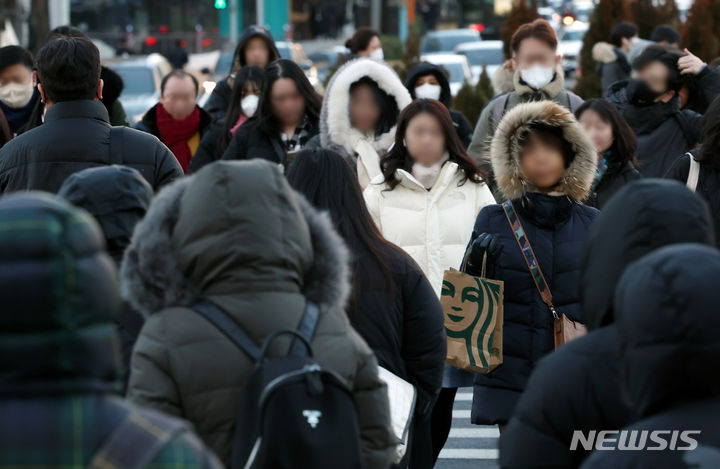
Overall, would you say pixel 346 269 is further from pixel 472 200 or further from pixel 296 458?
pixel 472 200

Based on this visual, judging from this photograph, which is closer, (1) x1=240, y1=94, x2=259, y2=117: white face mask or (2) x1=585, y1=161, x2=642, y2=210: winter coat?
(2) x1=585, y1=161, x2=642, y2=210: winter coat

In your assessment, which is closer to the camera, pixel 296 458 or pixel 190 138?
pixel 296 458

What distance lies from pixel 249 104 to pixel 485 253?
369cm

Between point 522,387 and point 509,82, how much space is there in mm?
4988

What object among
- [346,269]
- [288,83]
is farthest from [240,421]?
[288,83]

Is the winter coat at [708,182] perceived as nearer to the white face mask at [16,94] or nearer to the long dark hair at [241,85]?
the long dark hair at [241,85]

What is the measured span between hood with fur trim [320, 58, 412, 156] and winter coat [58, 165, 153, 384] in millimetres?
3437

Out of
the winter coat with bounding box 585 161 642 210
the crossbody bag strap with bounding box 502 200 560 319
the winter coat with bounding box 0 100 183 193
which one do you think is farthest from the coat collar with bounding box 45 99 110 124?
the winter coat with bounding box 585 161 642 210

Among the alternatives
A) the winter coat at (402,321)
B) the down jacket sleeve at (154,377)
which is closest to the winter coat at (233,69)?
the winter coat at (402,321)

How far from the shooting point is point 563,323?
17.2 feet

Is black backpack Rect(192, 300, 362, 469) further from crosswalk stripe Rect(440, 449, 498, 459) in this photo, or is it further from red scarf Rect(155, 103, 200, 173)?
red scarf Rect(155, 103, 200, 173)

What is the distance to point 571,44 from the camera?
127 feet

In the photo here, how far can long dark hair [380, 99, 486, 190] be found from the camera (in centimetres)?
630

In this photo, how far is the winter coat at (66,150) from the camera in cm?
526
